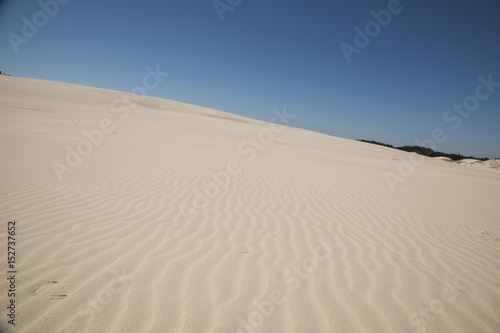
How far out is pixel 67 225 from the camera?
3170mm

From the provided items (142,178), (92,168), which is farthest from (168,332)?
(92,168)

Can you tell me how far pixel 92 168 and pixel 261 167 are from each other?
5772 mm

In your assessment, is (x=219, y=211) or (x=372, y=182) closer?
(x=219, y=211)

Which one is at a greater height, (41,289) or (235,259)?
(235,259)

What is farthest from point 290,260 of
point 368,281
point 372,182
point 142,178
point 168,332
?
point 372,182

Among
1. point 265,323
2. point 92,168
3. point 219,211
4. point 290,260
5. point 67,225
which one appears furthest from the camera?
point 92,168

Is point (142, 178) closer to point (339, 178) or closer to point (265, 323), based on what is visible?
point (265, 323)

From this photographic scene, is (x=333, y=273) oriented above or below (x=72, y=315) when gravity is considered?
above

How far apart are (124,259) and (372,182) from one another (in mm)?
8414

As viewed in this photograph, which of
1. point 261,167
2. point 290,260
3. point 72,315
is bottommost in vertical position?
point 72,315

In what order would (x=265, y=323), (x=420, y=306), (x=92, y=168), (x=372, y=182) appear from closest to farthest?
(x=265, y=323) → (x=420, y=306) → (x=92, y=168) → (x=372, y=182)

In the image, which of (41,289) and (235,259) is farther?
(235,259)

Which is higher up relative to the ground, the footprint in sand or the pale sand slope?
the pale sand slope

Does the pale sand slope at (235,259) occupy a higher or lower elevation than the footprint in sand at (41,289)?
higher
